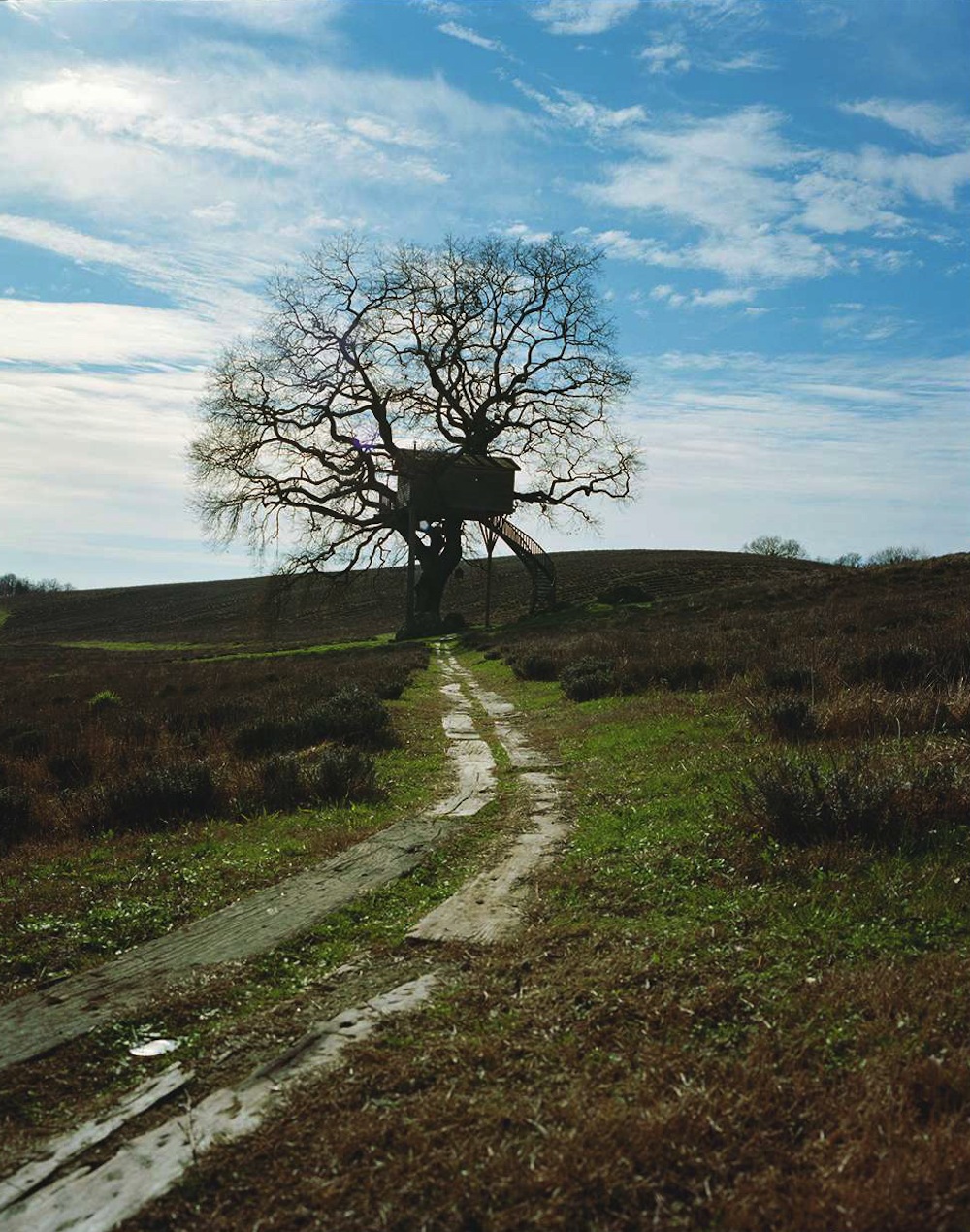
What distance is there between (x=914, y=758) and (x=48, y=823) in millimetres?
7719

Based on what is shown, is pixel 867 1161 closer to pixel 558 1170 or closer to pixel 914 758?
pixel 558 1170

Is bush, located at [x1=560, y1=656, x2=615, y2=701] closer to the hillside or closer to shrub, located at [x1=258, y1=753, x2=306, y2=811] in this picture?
shrub, located at [x1=258, y1=753, x2=306, y2=811]

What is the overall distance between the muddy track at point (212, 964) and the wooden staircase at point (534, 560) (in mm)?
38399

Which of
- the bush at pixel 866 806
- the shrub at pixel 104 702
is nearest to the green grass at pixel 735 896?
the bush at pixel 866 806

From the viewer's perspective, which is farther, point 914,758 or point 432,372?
point 432,372

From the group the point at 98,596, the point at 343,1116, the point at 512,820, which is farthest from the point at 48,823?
the point at 98,596

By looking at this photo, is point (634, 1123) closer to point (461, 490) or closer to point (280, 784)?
point (280, 784)

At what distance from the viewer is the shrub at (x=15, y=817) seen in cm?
802

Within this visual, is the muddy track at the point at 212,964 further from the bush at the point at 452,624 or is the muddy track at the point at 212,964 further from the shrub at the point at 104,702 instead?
the bush at the point at 452,624

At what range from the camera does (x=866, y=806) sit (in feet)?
19.3

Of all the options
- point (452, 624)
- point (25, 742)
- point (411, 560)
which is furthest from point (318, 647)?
point (25, 742)

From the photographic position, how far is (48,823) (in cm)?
830

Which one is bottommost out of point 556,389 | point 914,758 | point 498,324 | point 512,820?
point 512,820

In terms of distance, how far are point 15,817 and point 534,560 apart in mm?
40460
